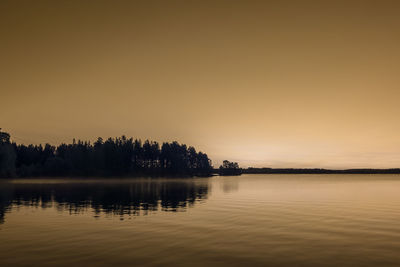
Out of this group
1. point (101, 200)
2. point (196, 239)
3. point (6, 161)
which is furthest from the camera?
point (6, 161)

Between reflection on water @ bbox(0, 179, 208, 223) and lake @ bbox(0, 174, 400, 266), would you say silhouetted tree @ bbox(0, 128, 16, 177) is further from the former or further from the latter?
lake @ bbox(0, 174, 400, 266)

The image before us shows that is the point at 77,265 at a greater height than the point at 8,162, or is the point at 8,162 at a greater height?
the point at 8,162

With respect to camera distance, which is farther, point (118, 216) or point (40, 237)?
point (118, 216)

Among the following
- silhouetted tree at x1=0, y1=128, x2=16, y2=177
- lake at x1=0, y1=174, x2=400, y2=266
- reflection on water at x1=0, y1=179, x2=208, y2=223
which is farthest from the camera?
silhouetted tree at x1=0, y1=128, x2=16, y2=177

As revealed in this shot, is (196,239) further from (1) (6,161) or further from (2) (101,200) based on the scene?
(1) (6,161)

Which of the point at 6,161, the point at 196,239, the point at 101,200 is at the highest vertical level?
the point at 6,161

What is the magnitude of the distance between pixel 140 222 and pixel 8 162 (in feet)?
546

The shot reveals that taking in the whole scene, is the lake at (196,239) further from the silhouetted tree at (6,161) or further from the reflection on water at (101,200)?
the silhouetted tree at (6,161)

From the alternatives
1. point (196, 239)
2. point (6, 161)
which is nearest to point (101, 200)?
point (196, 239)

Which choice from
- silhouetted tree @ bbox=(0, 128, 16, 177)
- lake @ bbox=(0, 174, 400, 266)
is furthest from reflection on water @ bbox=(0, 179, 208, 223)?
silhouetted tree @ bbox=(0, 128, 16, 177)

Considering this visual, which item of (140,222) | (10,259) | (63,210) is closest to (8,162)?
(63,210)

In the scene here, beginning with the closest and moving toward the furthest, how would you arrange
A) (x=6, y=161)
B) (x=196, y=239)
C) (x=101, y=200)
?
(x=196, y=239) → (x=101, y=200) → (x=6, y=161)

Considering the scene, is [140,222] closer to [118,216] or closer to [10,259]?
[118,216]

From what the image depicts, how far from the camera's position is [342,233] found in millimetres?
31922
